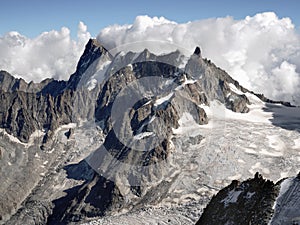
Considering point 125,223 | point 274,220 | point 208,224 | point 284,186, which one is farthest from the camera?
point 125,223

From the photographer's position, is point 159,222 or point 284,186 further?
point 159,222

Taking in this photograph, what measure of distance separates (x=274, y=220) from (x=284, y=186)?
1071 centimetres

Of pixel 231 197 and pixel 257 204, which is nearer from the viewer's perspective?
pixel 257 204

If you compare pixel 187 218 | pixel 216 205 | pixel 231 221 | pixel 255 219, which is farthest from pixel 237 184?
pixel 187 218

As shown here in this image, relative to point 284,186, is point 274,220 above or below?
below

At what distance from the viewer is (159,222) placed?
19938 centimetres

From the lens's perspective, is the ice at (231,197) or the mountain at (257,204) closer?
the mountain at (257,204)

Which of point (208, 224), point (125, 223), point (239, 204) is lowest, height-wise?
point (125, 223)

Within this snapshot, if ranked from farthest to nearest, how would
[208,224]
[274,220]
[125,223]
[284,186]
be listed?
1. [125,223]
2. [208,224]
3. [284,186]
4. [274,220]

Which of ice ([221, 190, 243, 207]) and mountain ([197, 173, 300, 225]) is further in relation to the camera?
ice ([221, 190, 243, 207])

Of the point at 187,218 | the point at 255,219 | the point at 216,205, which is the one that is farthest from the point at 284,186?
the point at 187,218

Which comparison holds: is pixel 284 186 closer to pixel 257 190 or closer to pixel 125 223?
pixel 257 190

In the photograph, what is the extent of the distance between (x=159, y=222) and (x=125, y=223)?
682 inches

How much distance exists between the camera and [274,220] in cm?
6519
